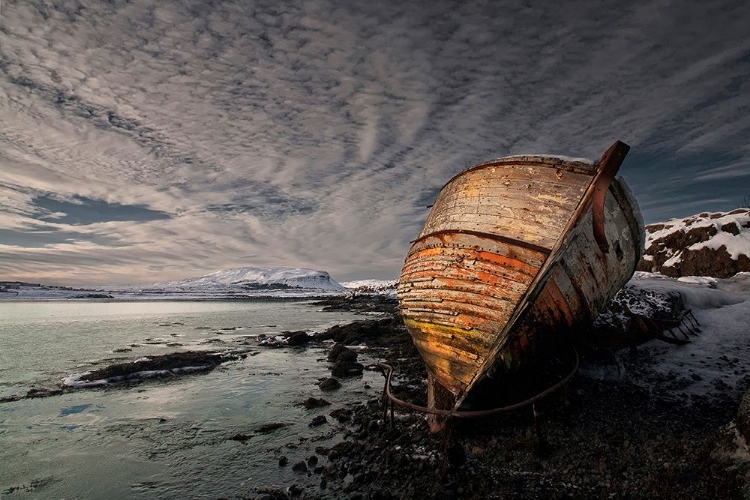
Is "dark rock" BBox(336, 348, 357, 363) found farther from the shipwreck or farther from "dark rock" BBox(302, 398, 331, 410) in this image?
the shipwreck

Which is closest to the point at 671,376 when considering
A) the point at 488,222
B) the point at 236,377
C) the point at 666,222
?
the point at 488,222

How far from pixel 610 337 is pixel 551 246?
19.9 ft

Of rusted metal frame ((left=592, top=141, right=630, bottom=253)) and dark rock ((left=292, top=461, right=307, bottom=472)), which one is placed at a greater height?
rusted metal frame ((left=592, top=141, right=630, bottom=253))

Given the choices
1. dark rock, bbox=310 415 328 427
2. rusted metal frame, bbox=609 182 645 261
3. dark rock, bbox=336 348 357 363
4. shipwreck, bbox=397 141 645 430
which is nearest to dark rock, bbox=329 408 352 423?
dark rock, bbox=310 415 328 427

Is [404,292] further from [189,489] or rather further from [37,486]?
[37,486]

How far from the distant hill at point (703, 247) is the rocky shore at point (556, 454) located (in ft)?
82.3

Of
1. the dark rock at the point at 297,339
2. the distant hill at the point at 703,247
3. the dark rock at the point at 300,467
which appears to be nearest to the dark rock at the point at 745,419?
the dark rock at the point at 300,467

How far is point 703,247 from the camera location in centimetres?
2556

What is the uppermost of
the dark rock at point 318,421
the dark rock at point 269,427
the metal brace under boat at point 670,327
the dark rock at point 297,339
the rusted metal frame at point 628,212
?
the rusted metal frame at point 628,212

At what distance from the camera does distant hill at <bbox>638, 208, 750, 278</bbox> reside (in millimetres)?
23656

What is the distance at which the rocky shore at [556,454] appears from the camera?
3.93 metres

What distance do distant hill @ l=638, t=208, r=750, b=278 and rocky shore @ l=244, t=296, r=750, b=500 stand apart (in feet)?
82.3

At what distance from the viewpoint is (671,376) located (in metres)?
6.98

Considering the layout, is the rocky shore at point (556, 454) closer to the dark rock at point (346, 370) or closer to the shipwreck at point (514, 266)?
the shipwreck at point (514, 266)
